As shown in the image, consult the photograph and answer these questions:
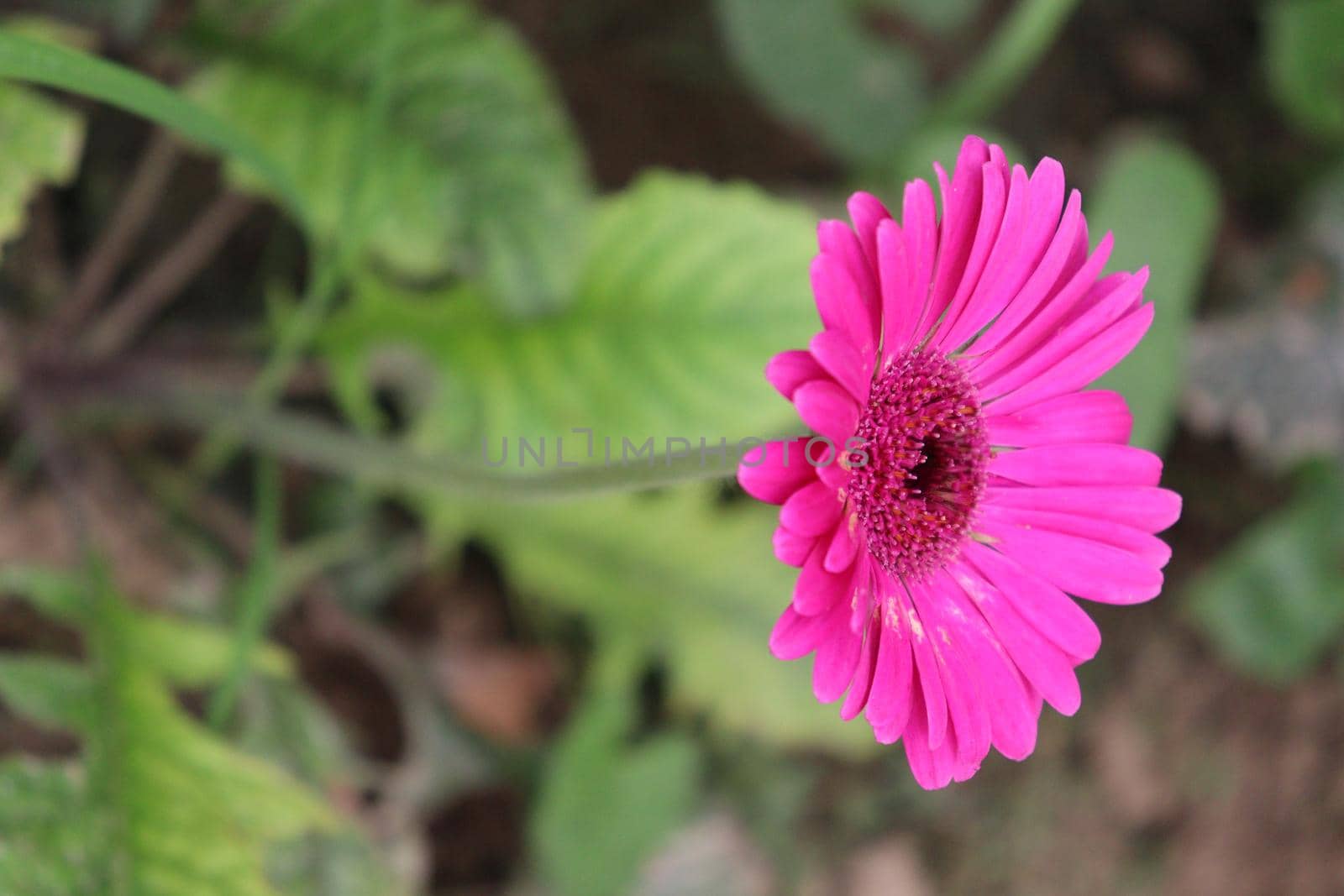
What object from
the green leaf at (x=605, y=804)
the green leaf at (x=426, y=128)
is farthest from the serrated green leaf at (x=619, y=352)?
the green leaf at (x=605, y=804)

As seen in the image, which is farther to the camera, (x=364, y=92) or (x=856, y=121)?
(x=856, y=121)

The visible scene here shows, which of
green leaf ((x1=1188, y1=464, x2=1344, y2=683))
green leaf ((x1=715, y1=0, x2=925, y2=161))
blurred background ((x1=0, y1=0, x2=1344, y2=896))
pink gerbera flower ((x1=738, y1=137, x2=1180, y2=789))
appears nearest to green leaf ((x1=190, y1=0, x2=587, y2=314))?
blurred background ((x1=0, y1=0, x2=1344, y2=896))

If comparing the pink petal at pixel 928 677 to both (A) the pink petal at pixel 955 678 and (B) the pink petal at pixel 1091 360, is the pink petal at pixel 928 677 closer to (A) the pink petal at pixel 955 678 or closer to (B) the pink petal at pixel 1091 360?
(A) the pink petal at pixel 955 678

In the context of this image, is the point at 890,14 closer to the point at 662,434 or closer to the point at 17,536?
the point at 662,434

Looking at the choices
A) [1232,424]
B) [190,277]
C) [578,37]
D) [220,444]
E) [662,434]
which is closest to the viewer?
[662,434]

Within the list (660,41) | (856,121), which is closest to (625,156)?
(660,41)

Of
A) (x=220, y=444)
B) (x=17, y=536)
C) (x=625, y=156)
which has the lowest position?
(x=17, y=536)
